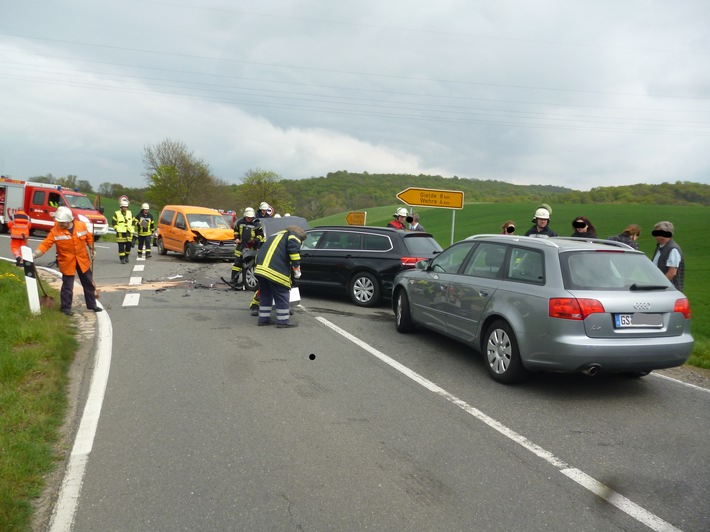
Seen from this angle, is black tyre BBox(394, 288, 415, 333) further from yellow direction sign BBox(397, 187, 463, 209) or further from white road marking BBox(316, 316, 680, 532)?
yellow direction sign BBox(397, 187, 463, 209)

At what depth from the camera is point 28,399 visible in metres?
4.86

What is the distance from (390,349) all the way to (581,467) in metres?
3.70

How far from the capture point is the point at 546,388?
19.6 feet

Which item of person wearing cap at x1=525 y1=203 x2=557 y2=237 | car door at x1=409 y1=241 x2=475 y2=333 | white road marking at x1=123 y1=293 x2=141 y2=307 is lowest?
white road marking at x1=123 y1=293 x2=141 y2=307

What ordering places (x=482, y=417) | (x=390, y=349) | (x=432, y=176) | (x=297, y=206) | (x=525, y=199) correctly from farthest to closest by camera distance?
1. (x=432, y=176)
2. (x=525, y=199)
3. (x=297, y=206)
4. (x=390, y=349)
5. (x=482, y=417)

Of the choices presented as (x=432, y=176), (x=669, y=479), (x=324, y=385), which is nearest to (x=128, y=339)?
(x=324, y=385)

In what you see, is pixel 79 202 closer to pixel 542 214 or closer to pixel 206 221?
pixel 206 221

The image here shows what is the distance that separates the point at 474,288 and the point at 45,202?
23929 millimetres

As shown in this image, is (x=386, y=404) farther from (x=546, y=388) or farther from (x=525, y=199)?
(x=525, y=199)

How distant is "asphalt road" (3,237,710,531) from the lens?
332cm

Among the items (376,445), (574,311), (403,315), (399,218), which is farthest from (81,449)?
(399,218)

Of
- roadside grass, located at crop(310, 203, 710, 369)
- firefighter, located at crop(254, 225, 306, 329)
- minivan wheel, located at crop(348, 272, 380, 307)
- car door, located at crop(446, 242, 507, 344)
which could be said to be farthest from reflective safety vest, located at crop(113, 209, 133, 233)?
car door, located at crop(446, 242, 507, 344)

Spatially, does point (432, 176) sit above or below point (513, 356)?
above

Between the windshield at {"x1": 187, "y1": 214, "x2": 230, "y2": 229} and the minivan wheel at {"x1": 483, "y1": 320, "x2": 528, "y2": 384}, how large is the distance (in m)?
15.1
